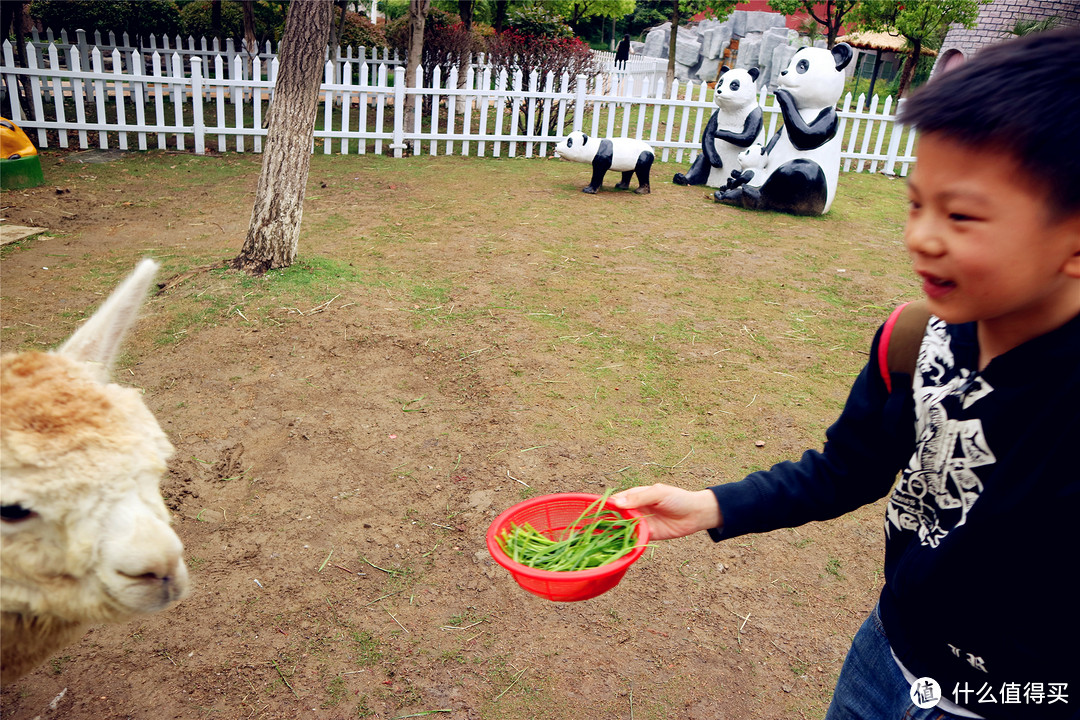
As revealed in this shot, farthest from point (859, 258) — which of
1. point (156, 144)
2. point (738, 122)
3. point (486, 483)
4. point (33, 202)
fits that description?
point (156, 144)

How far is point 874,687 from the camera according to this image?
1.48m

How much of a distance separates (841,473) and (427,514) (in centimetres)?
244

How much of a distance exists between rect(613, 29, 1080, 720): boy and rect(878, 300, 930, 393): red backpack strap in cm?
4

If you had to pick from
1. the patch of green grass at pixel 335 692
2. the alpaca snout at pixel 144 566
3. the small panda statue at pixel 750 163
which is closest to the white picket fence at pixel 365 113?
the small panda statue at pixel 750 163

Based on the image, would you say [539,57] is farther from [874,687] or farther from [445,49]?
[874,687]

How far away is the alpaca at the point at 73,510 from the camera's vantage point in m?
1.60

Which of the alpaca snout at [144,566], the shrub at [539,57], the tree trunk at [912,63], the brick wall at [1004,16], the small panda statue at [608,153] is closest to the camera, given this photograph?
the alpaca snout at [144,566]

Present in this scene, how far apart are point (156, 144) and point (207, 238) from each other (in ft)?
19.8

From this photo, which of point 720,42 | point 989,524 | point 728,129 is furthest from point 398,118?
point 720,42

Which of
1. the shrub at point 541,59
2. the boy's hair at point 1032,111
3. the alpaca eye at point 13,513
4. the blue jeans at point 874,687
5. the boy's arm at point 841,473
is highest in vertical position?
the shrub at point 541,59

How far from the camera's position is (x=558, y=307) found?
20.7 ft

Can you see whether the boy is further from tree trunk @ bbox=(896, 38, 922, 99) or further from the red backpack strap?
tree trunk @ bbox=(896, 38, 922, 99)

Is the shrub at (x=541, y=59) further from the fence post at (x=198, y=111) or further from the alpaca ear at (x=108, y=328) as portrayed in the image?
the alpaca ear at (x=108, y=328)

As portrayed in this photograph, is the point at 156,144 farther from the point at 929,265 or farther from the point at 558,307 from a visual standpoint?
the point at 929,265
